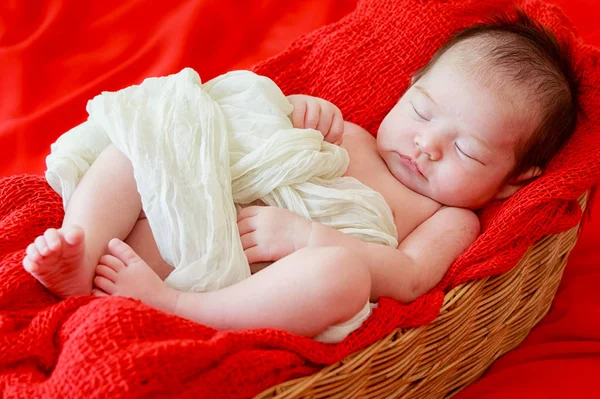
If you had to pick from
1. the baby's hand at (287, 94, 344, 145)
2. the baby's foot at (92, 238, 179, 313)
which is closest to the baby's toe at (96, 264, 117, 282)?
the baby's foot at (92, 238, 179, 313)

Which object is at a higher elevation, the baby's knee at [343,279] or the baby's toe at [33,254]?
the baby's toe at [33,254]

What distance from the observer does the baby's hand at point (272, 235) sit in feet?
3.76

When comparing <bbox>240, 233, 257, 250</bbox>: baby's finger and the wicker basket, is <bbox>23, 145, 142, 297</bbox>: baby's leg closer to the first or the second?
<bbox>240, 233, 257, 250</bbox>: baby's finger

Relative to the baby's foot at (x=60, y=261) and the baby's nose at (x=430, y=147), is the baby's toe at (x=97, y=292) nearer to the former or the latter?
the baby's foot at (x=60, y=261)

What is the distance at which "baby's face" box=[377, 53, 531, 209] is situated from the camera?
4.24ft

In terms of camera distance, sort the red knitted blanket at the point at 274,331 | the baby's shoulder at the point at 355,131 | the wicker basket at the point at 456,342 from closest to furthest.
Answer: the red knitted blanket at the point at 274,331 < the wicker basket at the point at 456,342 < the baby's shoulder at the point at 355,131

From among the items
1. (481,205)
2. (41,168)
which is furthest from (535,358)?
(41,168)

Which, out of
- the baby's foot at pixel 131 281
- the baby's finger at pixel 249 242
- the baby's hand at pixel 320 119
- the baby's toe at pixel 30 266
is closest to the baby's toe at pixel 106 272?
the baby's foot at pixel 131 281

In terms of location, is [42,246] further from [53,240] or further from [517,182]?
[517,182]

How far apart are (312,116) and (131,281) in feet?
1.66

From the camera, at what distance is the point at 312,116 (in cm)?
136

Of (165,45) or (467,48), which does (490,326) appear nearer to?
(467,48)

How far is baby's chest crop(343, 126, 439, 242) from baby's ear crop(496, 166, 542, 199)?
5.5 inches

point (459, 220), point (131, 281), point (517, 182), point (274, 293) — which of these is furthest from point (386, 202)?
point (131, 281)
